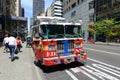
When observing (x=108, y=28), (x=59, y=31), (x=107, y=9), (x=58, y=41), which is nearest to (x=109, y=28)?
(x=108, y=28)

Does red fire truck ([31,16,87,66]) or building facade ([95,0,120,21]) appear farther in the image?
building facade ([95,0,120,21])

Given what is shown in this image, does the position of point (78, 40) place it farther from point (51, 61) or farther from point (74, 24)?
point (51, 61)

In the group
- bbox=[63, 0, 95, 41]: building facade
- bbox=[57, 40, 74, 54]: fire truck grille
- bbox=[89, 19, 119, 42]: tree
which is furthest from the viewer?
bbox=[63, 0, 95, 41]: building facade

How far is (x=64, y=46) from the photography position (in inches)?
448

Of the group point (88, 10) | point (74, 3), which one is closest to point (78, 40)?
point (88, 10)

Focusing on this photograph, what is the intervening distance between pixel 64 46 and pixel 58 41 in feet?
1.38

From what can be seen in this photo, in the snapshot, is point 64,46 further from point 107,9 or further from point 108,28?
point 107,9

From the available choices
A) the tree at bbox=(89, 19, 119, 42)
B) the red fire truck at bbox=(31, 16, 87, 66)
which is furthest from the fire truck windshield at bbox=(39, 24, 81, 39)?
the tree at bbox=(89, 19, 119, 42)

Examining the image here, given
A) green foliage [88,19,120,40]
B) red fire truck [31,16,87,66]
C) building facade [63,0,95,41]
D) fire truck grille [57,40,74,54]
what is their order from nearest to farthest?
red fire truck [31,16,87,66]
fire truck grille [57,40,74,54]
green foliage [88,19,120,40]
building facade [63,0,95,41]

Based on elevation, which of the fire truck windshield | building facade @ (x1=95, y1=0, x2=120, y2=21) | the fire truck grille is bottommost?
the fire truck grille

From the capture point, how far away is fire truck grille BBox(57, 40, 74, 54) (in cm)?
1126

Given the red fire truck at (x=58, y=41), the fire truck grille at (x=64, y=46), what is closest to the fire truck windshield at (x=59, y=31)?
the red fire truck at (x=58, y=41)

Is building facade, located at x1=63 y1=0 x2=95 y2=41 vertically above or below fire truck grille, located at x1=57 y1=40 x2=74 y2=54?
above

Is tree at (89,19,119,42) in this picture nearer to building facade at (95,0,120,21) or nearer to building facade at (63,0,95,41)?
building facade at (95,0,120,21)
